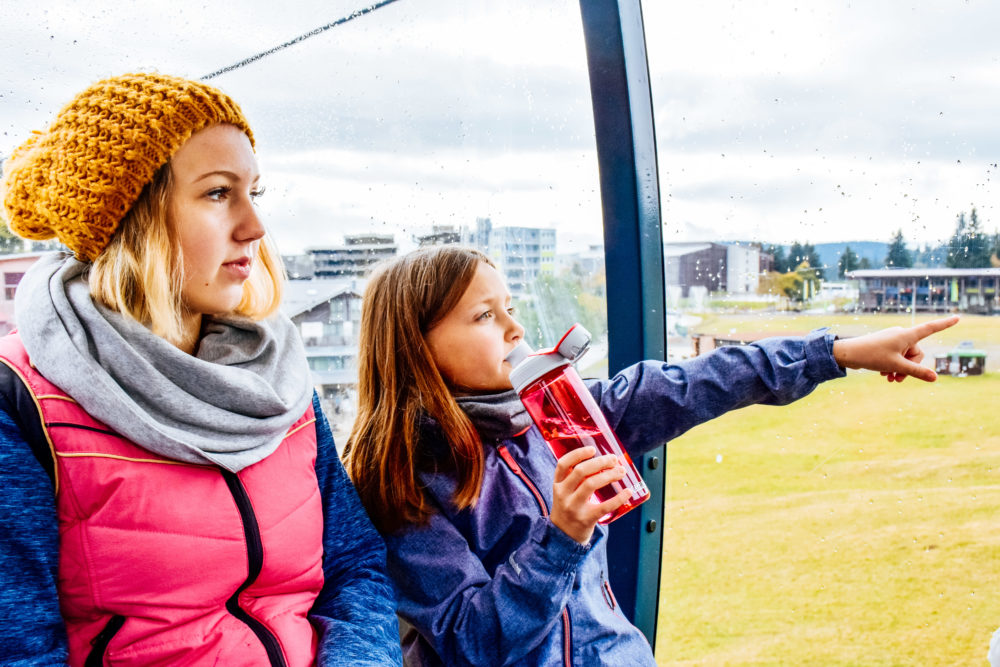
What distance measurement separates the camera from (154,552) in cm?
105

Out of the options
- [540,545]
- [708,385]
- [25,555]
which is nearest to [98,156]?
[25,555]

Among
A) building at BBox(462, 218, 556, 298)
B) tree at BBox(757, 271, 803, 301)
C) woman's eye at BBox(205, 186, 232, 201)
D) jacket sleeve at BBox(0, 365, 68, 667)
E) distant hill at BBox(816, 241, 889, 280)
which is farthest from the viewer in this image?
A: building at BBox(462, 218, 556, 298)

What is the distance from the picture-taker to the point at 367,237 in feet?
6.49

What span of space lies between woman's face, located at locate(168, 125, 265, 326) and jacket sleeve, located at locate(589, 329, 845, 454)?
81 cm

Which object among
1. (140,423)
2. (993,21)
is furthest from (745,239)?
(140,423)

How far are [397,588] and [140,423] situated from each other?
639mm

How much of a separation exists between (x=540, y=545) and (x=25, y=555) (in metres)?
0.75

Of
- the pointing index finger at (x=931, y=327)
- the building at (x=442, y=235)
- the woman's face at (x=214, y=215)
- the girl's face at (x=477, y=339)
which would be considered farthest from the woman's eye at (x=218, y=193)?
the pointing index finger at (x=931, y=327)

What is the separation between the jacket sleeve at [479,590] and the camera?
1.27 metres

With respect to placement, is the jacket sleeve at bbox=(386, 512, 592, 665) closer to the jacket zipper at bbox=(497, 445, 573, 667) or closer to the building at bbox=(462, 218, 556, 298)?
the jacket zipper at bbox=(497, 445, 573, 667)

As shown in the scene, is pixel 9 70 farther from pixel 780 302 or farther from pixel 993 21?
pixel 993 21

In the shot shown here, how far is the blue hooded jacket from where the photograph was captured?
4.25 ft

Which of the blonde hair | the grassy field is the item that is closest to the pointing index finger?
the grassy field

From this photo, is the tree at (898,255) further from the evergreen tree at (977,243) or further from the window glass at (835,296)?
the evergreen tree at (977,243)
